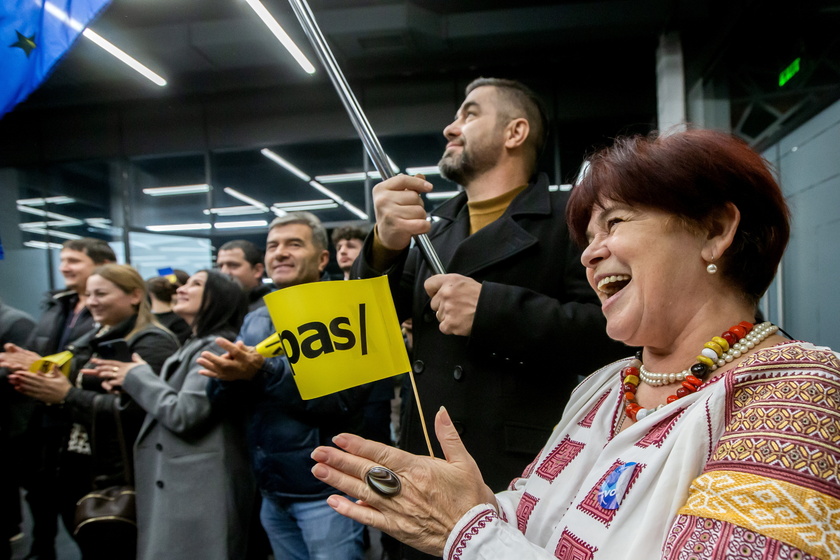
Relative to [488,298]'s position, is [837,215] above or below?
above

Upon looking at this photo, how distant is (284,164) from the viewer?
25.6 ft

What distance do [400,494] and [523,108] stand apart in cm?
132

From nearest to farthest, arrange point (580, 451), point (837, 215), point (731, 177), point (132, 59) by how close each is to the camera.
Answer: point (731, 177) → point (580, 451) → point (837, 215) → point (132, 59)

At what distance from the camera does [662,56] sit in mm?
6344

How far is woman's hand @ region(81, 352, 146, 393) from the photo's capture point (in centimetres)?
254

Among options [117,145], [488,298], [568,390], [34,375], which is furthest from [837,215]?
[117,145]

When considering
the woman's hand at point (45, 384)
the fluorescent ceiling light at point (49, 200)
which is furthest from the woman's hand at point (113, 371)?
the fluorescent ceiling light at point (49, 200)

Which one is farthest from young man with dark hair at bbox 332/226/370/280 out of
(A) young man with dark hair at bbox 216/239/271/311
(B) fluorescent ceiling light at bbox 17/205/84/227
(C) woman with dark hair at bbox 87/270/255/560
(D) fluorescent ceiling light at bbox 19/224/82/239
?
(D) fluorescent ceiling light at bbox 19/224/82/239

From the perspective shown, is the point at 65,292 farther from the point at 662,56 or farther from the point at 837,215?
the point at 662,56

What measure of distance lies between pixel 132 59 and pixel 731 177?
7.72 metres

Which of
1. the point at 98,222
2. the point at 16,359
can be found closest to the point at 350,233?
the point at 16,359

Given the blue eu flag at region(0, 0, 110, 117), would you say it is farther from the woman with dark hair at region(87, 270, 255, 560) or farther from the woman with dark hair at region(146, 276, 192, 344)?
the woman with dark hair at region(146, 276, 192, 344)

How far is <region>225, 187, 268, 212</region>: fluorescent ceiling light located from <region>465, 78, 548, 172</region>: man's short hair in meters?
6.46

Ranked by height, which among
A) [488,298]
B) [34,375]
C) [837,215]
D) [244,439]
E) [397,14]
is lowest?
[244,439]
